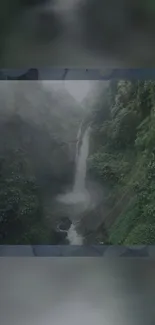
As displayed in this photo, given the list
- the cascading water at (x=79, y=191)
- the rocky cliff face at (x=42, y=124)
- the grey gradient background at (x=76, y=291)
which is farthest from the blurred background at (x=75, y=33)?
the grey gradient background at (x=76, y=291)

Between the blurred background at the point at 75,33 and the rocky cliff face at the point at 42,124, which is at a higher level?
the blurred background at the point at 75,33

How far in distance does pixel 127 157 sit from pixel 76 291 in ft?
1.30

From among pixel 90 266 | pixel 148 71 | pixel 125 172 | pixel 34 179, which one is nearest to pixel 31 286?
pixel 90 266

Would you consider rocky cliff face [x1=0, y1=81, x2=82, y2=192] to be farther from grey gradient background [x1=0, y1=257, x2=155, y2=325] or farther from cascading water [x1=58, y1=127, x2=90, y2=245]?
grey gradient background [x1=0, y1=257, x2=155, y2=325]

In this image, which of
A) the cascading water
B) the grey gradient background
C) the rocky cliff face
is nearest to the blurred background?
the rocky cliff face

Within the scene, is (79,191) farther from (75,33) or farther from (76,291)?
(75,33)

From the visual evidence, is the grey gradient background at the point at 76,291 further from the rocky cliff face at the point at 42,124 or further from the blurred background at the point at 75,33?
the blurred background at the point at 75,33

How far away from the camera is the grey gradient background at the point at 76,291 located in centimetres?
125

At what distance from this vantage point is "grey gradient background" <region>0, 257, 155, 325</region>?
1254mm

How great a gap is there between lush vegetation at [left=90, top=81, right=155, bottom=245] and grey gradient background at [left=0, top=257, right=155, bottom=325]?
96mm

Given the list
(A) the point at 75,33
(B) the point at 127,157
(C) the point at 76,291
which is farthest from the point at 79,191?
(A) the point at 75,33

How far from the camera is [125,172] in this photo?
1.37 metres

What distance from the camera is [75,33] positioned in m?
1.30

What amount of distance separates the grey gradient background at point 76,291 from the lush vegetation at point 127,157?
0.10 m
